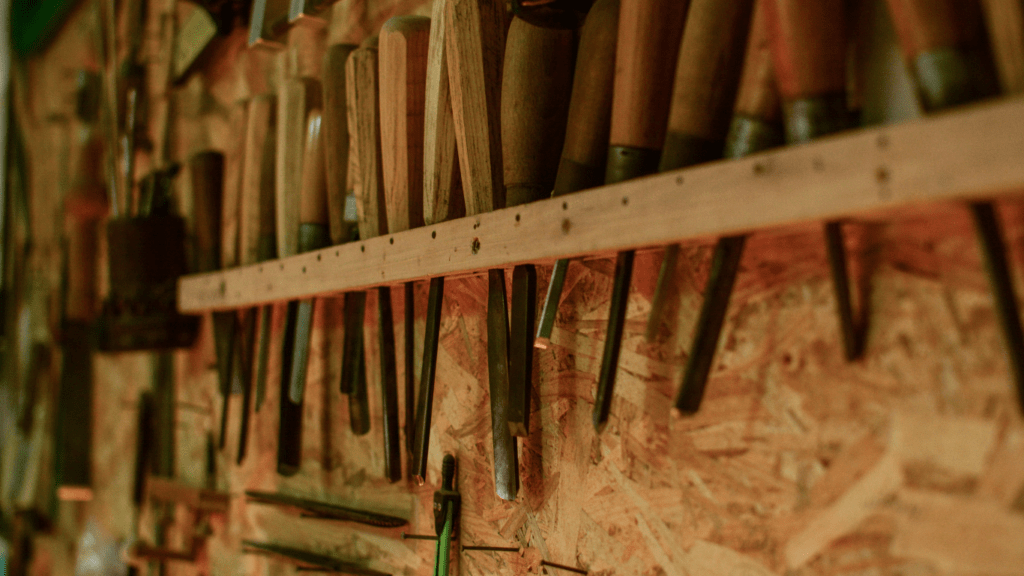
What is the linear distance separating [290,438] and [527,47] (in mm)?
865

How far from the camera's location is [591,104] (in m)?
0.82

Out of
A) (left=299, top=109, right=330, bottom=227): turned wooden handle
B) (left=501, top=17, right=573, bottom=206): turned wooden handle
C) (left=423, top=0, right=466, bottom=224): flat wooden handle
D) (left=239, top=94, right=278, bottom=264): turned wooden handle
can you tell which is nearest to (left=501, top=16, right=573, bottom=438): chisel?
(left=501, top=17, right=573, bottom=206): turned wooden handle

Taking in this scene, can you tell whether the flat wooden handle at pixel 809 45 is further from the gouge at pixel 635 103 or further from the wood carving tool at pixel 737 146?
the gouge at pixel 635 103

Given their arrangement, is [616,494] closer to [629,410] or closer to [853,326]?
[629,410]

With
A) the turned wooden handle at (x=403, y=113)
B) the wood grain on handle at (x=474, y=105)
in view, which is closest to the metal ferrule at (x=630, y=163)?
the wood grain on handle at (x=474, y=105)

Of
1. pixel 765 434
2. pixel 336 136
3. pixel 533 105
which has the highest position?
pixel 336 136

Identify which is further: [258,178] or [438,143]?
[258,178]

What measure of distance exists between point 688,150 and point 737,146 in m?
0.05

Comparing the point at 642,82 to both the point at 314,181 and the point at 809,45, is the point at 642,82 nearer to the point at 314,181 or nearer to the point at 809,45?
the point at 809,45

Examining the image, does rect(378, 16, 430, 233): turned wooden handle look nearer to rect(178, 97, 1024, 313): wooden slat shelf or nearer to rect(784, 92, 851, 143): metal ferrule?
rect(178, 97, 1024, 313): wooden slat shelf

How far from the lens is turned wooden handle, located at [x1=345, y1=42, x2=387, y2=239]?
111 cm

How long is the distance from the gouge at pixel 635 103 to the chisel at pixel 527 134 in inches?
5.1

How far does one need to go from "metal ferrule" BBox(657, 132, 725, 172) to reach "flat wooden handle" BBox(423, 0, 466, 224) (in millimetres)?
361

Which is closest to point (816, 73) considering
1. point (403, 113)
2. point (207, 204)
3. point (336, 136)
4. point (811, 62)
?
point (811, 62)
